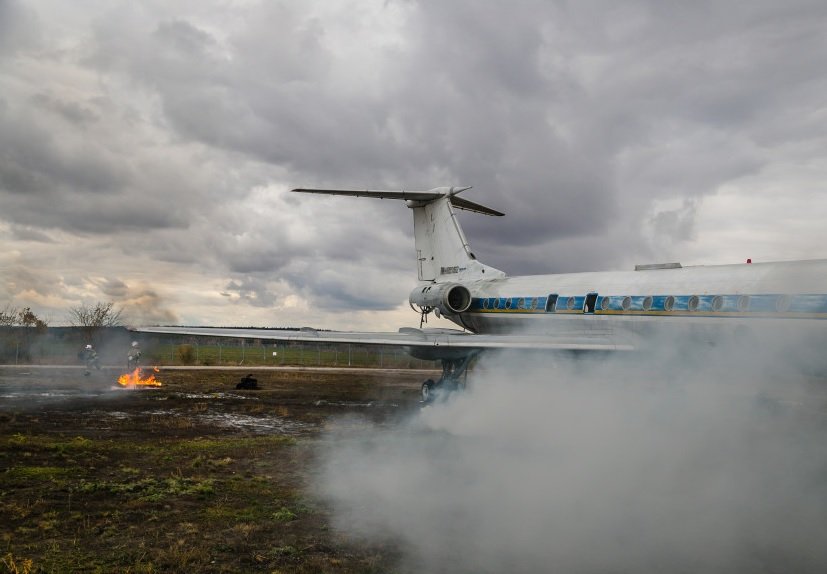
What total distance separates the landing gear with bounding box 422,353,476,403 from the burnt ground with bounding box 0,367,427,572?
0.99 m

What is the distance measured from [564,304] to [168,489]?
44.8ft

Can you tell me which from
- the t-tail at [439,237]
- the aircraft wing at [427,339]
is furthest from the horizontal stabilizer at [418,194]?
the aircraft wing at [427,339]

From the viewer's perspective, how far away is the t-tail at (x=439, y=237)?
27.0 m

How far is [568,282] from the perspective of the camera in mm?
20281

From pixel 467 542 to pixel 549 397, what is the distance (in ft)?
23.7

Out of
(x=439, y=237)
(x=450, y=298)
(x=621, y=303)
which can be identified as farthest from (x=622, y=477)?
(x=439, y=237)

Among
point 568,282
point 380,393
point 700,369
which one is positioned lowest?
point 380,393

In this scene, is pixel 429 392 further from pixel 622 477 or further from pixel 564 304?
pixel 622 477

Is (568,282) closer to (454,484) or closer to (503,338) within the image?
(503,338)

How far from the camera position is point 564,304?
1989 centimetres

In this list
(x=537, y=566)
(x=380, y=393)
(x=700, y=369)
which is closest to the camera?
(x=537, y=566)

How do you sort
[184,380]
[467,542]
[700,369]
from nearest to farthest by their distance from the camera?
[467,542] → [700,369] → [184,380]

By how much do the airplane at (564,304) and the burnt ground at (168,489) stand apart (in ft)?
9.14

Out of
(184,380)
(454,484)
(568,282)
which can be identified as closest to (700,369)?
(454,484)
